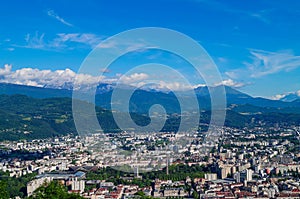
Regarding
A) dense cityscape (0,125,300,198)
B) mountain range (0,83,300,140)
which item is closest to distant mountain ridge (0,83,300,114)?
mountain range (0,83,300,140)

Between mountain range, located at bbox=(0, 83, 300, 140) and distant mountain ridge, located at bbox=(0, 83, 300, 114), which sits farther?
distant mountain ridge, located at bbox=(0, 83, 300, 114)

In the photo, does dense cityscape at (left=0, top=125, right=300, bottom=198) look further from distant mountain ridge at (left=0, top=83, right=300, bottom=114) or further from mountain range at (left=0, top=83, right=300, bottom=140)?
distant mountain ridge at (left=0, top=83, right=300, bottom=114)

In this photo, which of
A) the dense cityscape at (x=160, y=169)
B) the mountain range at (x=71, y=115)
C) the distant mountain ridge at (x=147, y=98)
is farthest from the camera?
the distant mountain ridge at (x=147, y=98)

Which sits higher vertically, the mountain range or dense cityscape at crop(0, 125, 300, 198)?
the mountain range

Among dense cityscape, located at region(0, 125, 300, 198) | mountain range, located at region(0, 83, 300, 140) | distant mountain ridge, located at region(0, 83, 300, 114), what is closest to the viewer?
dense cityscape, located at region(0, 125, 300, 198)

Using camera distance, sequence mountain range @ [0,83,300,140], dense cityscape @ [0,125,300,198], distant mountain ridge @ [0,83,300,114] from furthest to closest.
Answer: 1. distant mountain ridge @ [0,83,300,114]
2. mountain range @ [0,83,300,140]
3. dense cityscape @ [0,125,300,198]

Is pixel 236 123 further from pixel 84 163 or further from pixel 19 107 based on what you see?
pixel 84 163

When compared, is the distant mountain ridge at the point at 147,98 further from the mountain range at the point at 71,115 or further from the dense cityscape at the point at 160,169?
the dense cityscape at the point at 160,169

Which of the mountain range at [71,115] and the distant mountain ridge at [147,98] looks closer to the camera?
the mountain range at [71,115]

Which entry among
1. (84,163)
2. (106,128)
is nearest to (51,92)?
(106,128)

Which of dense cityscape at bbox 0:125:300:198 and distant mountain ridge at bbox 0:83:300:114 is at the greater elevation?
distant mountain ridge at bbox 0:83:300:114

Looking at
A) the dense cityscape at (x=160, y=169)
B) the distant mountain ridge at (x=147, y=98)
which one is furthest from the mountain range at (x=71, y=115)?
the dense cityscape at (x=160, y=169)

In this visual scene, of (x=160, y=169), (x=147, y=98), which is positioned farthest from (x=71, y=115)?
(x=160, y=169)
